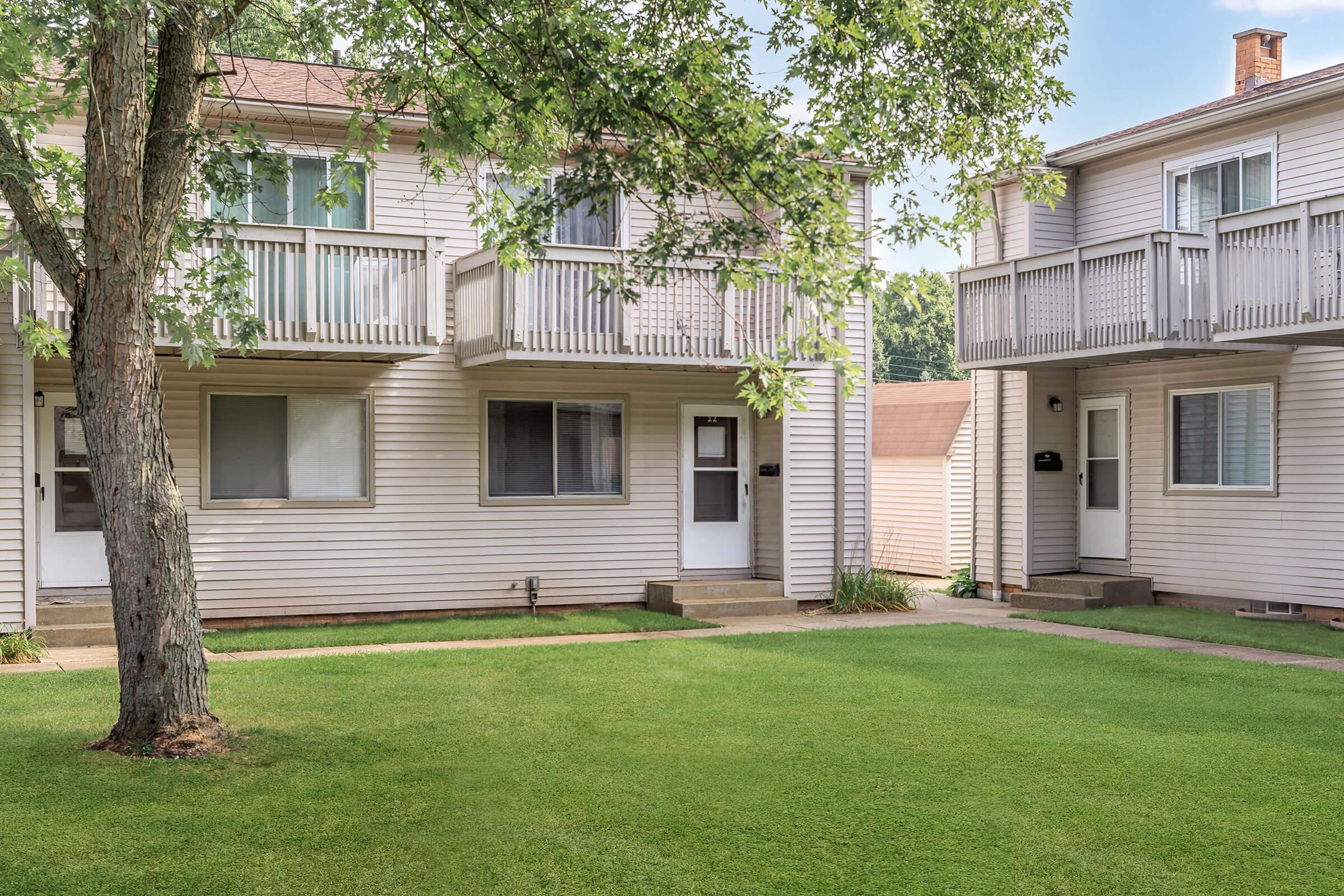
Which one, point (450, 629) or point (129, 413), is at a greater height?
point (129, 413)

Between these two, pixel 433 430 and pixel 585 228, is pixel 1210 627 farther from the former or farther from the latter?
pixel 433 430

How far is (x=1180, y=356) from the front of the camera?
15.6 metres

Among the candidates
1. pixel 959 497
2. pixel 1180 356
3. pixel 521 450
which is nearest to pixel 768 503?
pixel 521 450

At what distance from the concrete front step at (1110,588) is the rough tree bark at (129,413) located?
40.2 ft

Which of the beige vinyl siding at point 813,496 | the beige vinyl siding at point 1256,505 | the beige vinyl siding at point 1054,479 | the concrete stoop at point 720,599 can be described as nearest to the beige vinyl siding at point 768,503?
the beige vinyl siding at point 813,496

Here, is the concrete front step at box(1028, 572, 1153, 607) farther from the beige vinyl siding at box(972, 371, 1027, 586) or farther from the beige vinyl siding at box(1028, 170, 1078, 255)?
the beige vinyl siding at box(1028, 170, 1078, 255)

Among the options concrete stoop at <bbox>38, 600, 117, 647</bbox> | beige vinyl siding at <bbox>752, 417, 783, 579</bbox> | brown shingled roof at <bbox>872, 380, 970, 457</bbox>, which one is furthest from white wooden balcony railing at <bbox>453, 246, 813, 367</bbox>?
brown shingled roof at <bbox>872, 380, 970, 457</bbox>

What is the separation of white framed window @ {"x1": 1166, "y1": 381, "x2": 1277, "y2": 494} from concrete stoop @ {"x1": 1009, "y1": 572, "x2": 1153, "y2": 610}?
1423 mm

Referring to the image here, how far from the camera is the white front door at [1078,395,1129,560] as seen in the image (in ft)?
56.0

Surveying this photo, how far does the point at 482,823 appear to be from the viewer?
→ 19.7ft

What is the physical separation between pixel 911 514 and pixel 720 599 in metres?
8.05

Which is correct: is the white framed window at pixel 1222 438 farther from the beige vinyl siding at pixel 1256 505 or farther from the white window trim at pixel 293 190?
the white window trim at pixel 293 190

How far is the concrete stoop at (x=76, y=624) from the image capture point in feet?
40.7

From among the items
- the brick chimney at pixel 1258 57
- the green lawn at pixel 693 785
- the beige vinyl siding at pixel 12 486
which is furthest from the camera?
the brick chimney at pixel 1258 57
